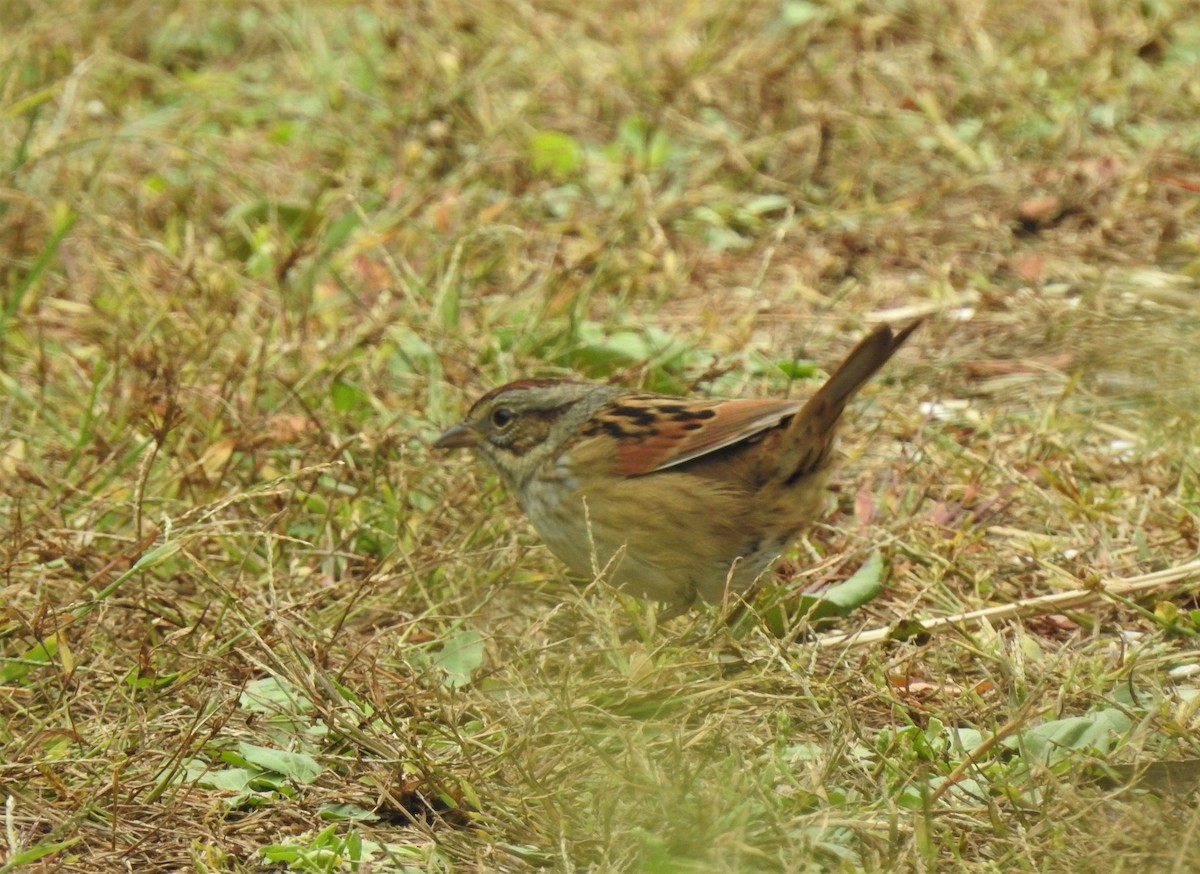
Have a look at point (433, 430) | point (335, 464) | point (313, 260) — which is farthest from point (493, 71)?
point (335, 464)

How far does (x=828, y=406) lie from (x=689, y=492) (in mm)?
369

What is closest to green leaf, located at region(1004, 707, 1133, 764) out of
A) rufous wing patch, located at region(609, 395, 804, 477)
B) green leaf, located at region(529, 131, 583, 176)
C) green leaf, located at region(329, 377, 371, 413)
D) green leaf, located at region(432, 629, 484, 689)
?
rufous wing patch, located at region(609, 395, 804, 477)

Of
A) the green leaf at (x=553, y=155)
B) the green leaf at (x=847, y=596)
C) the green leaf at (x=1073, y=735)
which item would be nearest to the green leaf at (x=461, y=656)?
the green leaf at (x=847, y=596)

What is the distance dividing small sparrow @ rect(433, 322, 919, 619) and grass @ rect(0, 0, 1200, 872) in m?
0.17

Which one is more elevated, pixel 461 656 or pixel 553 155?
pixel 553 155

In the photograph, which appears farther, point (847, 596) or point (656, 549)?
point (847, 596)

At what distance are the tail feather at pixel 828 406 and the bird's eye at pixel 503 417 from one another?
0.79 metres

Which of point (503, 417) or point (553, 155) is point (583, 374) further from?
point (553, 155)

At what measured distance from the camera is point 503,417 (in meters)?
4.19

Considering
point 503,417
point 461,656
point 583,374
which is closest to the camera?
point 461,656

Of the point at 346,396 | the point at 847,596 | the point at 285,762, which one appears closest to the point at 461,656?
the point at 285,762

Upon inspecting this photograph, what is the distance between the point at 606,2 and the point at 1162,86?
2435mm

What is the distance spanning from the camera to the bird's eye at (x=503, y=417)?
417 cm

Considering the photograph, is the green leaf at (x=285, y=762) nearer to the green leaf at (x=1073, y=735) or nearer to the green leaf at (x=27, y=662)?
the green leaf at (x=27, y=662)
